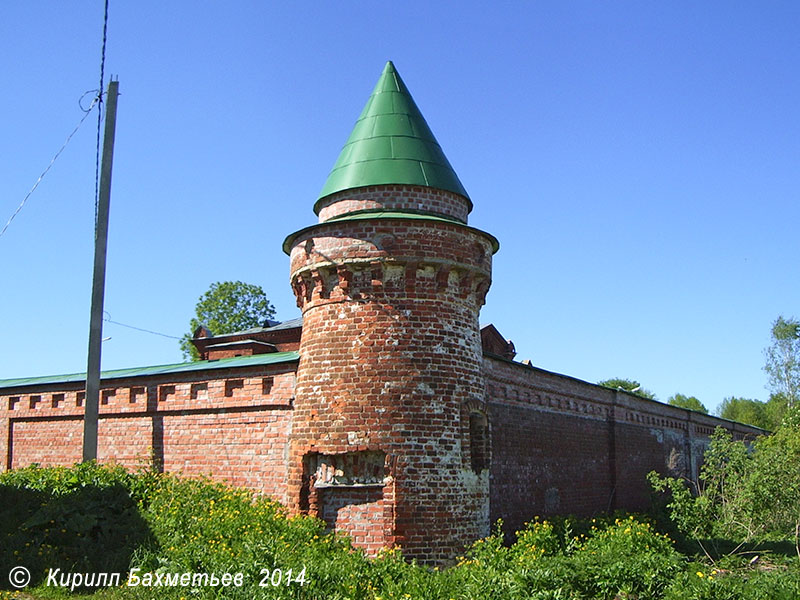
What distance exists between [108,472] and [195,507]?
237 centimetres

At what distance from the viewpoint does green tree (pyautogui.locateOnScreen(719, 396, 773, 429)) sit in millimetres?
56094

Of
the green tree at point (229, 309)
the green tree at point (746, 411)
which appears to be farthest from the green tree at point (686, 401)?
the green tree at point (229, 309)

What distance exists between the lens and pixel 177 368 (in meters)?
15.6

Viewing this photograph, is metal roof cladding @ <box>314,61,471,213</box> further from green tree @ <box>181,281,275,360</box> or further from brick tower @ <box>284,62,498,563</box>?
green tree @ <box>181,281,275,360</box>

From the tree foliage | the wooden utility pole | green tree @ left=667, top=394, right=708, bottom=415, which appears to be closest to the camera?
the wooden utility pole

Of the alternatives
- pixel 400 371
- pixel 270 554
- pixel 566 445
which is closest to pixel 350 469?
pixel 400 371

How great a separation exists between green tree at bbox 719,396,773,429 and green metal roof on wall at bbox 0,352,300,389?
47.9 m

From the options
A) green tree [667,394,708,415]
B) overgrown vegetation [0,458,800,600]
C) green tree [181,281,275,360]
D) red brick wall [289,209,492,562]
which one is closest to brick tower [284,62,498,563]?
red brick wall [289,209,492,562]

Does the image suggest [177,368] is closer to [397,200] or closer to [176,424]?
[176,424]

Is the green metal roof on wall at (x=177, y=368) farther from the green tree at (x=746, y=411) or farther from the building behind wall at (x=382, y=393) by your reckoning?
the green tree at (x=746, y=411)

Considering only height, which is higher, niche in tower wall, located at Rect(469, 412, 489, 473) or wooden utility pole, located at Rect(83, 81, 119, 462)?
wooden utility pole, located at Rect(83, 81, 119, 462)

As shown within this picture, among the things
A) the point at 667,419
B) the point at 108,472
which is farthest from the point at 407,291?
the point at 667,419

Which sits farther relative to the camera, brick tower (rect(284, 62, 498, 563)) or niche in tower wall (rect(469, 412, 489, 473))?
niche in tower wall (rect(469, 412, 489, 473))

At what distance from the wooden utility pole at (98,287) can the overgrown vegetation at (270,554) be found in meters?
1.05
